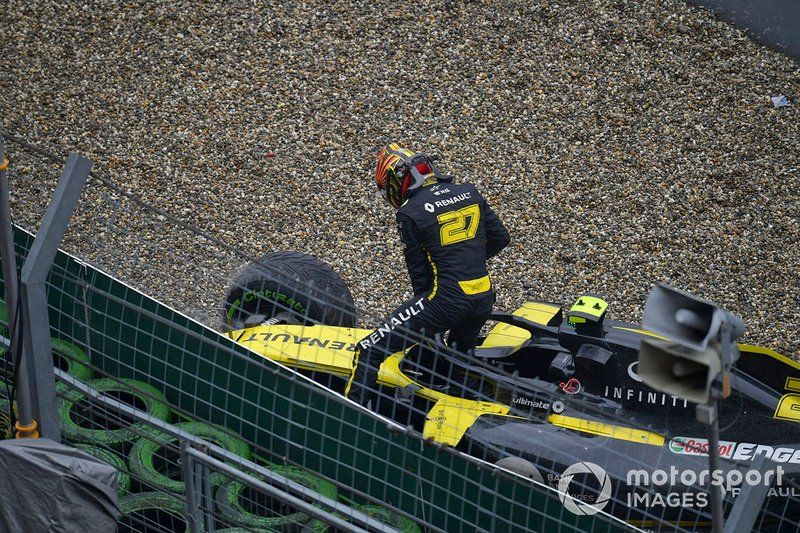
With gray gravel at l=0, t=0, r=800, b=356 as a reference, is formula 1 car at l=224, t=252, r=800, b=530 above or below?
below

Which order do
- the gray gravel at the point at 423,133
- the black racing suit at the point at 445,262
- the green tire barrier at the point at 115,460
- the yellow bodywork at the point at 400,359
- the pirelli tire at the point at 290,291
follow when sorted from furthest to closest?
the gray gravel at the point at 423,133 < the pirelli tire at the point at 290,291 < the black racing suit at the point at 445,262 < the yellow bodywork at the point at 400,359 < the green tire barrier at the point at 115,460

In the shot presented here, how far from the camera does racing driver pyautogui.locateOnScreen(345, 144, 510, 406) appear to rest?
211 inches

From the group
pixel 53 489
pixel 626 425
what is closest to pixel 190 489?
pixel 53 489

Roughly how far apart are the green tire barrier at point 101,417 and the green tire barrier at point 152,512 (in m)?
A: 0.28

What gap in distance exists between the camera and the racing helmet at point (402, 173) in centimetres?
557

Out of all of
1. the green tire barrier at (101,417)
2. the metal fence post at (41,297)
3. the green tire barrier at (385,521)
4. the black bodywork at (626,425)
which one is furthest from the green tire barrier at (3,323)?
the black bodywork at (626,425)

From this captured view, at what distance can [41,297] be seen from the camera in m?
3.54

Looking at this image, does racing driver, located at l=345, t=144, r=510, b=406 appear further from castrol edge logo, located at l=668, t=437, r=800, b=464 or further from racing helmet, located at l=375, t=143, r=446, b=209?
castrol edge logo, located at l=668, t=437, r=800, b=464

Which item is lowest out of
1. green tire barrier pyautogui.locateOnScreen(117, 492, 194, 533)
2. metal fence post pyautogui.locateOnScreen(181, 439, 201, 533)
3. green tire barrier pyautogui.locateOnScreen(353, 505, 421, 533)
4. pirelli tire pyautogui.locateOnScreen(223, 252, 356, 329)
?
green tire barrier pyautogui.locateOnScreen(117, 492, 194, 533)

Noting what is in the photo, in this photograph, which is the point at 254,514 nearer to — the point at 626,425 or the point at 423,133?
the point at 626,425

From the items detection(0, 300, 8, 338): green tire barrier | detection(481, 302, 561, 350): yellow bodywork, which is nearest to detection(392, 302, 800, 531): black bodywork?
detection(481, 302, 561, 350): yellow bodywork

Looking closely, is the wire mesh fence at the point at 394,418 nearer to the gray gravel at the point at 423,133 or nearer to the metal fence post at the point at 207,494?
the metal fence post at the point at 207,494

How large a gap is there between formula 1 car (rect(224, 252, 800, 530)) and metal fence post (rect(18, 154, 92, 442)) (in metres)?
1.03

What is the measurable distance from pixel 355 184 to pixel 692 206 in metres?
2.78
